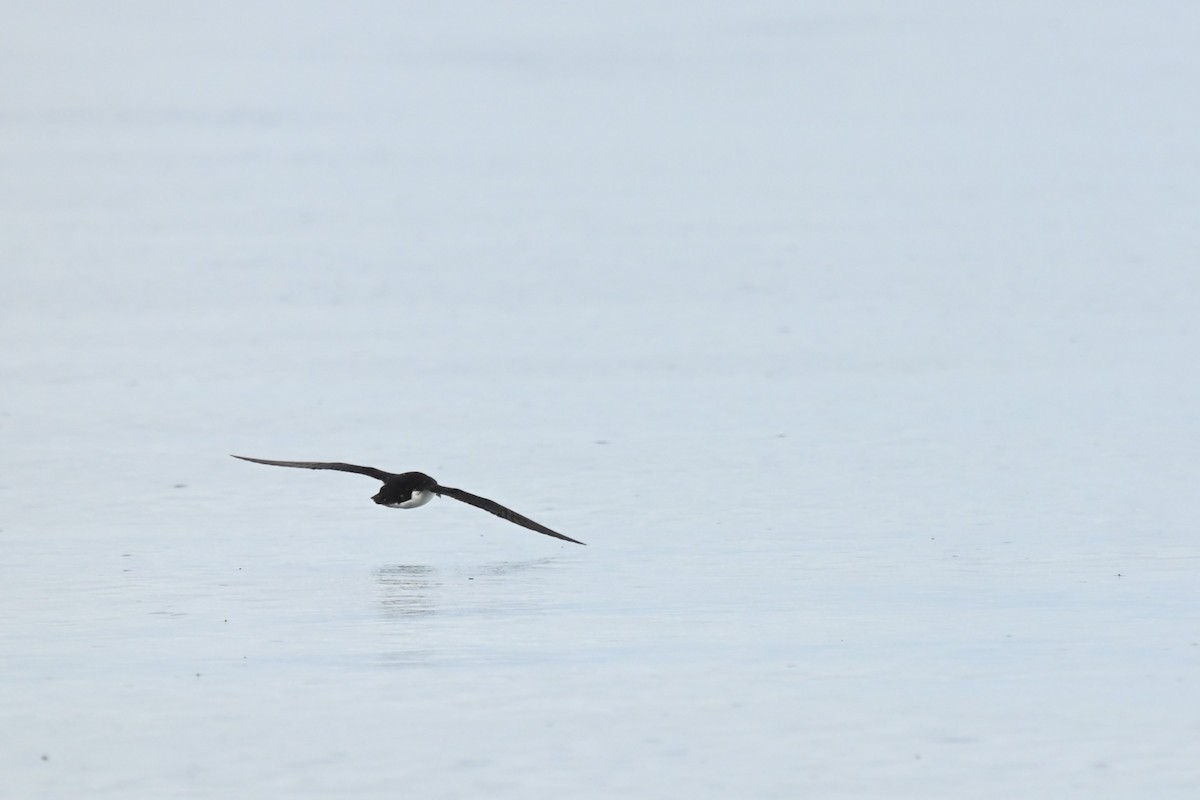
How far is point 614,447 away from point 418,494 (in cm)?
178

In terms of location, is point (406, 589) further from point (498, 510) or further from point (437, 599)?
point (498, 510)

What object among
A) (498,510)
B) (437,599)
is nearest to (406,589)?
(437,599)

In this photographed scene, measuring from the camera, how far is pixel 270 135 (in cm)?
2392

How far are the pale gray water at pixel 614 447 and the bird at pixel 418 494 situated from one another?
0.59ft

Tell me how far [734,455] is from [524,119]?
14441 millimetres

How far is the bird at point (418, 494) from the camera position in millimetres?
8922

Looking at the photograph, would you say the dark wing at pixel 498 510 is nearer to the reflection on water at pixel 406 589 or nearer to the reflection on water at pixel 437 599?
the reflection on water at pixel 437 599

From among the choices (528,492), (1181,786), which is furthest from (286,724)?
(528,492)

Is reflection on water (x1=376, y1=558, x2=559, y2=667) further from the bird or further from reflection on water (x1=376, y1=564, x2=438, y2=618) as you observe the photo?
the bird

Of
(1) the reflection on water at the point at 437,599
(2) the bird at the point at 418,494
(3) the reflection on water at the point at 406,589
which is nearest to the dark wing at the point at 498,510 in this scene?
(2) the bird at the point at 418,494

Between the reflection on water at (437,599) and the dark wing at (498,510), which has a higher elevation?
the dark wing at (498,510)

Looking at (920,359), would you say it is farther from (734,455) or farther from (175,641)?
(175,641)

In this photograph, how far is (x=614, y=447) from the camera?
10734 millimetres

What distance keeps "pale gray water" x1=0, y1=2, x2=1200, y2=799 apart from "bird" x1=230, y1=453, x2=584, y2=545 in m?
0.18
